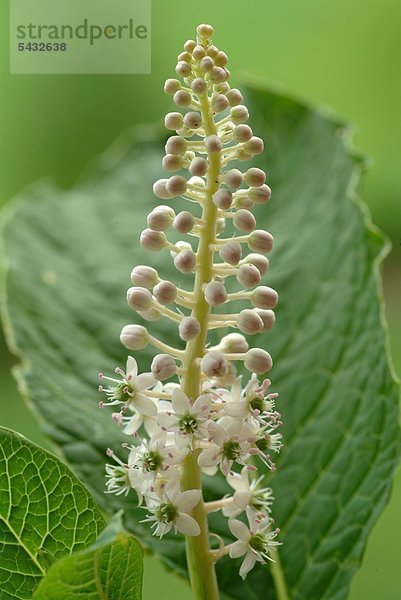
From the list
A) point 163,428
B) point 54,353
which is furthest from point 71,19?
point 163,428

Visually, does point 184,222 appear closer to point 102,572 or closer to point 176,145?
point 176,145

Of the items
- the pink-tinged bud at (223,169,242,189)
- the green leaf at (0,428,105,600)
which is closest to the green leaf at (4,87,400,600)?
the green leaf at (0,428,105,600)

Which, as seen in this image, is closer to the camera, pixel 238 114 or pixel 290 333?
pixel 238 114

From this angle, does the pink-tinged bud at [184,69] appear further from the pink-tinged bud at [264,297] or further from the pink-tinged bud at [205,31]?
Result: the pink-tinged bud at [264,297]

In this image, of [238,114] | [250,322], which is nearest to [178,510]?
[250,322]

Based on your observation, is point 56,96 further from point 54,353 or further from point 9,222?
point 54,353

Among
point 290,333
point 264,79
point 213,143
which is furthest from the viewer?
point 264,79

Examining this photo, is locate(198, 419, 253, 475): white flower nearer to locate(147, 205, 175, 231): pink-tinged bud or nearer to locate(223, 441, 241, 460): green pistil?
locate(223, 441, 241, 460): green pistil
